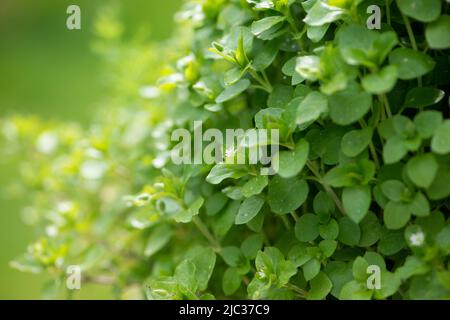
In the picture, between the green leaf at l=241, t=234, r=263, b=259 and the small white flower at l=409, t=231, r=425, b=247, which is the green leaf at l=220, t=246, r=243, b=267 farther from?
the small white flower at l=409, t=231, r=425, b=247

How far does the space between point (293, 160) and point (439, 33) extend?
0.55 ft

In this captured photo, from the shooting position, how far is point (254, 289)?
0.56 meters

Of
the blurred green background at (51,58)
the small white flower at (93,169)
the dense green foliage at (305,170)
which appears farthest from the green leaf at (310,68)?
the blurred green background at (51,58)

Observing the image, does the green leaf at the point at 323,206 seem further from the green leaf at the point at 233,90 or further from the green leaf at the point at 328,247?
the green leaf at the point at 233,90

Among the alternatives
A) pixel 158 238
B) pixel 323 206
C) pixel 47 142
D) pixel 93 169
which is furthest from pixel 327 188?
pixel 47 142

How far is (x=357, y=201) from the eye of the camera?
0.50 m

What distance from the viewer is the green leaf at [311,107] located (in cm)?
47

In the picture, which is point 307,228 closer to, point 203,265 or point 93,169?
point 203,265

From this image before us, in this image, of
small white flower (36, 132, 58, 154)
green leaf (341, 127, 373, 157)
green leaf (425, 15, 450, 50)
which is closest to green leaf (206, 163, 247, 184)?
green leaf (341, 127, 373, 157)

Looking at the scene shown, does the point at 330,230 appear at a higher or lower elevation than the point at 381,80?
lower

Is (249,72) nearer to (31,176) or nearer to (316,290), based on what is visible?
(316,290)

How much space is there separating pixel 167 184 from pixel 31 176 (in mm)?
452
